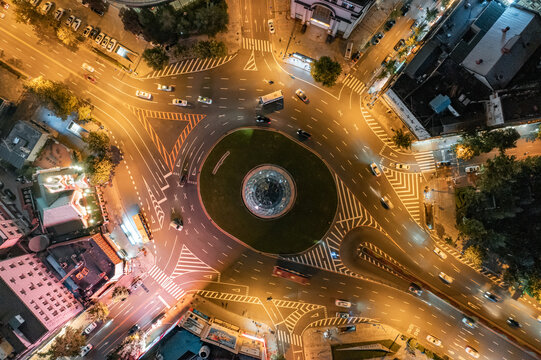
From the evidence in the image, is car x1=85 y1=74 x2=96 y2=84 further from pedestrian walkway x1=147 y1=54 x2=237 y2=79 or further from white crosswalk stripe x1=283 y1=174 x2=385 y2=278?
white crosswalk stripe x1=283 y1=174 x2=385 y2=278

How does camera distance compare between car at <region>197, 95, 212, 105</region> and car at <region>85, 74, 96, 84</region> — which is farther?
car at <region>85, 74, 96, 84</region>

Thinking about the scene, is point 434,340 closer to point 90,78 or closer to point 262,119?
point 262,119

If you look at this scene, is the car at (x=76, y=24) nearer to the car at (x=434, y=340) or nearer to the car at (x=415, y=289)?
the car at (x=415, y=289)

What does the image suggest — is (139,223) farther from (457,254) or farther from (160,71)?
(457,254)

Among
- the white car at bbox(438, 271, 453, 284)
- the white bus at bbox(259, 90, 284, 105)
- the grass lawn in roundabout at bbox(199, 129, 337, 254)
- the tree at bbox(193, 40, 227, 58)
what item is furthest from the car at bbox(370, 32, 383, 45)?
the white car at bbox(438, 271, 453, 284)

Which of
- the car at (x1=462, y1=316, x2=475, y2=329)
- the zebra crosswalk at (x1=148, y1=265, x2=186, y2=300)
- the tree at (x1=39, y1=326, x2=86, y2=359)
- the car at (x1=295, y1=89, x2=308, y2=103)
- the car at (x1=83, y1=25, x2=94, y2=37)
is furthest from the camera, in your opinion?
the car at (x1=83, y1=25, x2=94, y2=37)
